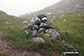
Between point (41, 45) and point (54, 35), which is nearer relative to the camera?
point (41, 45)

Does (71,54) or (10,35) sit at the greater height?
(10,35)

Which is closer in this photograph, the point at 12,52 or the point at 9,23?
the point at 12,52

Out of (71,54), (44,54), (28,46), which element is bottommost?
(71,54)

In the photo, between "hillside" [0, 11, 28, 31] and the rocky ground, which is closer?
the rocky ground

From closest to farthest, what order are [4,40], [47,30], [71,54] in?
[71,54]
[4,40]
[47,30]

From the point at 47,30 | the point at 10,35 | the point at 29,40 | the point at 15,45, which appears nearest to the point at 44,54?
the point at 29,40

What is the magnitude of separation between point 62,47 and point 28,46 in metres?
3.64

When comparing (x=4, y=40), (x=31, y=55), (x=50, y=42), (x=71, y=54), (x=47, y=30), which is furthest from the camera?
(x=47, y=30)

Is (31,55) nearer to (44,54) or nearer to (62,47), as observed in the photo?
(44,54)

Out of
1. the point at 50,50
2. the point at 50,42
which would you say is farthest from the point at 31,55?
the point at 50,42

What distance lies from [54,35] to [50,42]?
1.83m

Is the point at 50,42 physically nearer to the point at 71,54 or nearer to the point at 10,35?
the point at 71,54

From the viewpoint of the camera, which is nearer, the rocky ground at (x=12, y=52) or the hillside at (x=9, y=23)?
the rocky ground at (x=12, y=52)

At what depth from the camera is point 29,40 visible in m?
11.5
